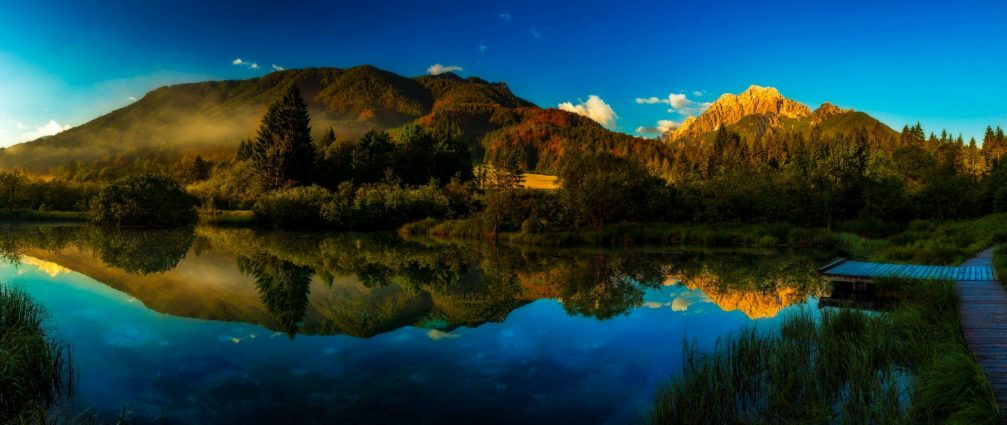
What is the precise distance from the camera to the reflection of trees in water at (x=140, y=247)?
20.7 m

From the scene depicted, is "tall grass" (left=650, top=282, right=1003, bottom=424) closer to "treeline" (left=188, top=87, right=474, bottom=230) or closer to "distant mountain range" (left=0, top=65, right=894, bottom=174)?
"treeline" (left=188, top=87, right=474, bottom=230)

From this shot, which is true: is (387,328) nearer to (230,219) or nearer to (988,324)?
(988,324)

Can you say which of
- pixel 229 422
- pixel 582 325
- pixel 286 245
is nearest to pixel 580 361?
pixel 582 325

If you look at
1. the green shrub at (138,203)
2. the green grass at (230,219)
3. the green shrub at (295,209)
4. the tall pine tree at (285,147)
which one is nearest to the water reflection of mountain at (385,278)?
the green shrub at (138,203)

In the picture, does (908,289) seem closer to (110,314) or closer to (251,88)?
(110,314)

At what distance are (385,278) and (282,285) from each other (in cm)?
338

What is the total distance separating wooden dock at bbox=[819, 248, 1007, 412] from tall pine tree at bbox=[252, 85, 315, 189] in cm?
5256

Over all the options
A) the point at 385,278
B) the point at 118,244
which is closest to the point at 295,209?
the point at 118,244

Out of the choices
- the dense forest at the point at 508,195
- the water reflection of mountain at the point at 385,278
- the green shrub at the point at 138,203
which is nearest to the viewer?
the water reflection of mountain at the point at 385,278

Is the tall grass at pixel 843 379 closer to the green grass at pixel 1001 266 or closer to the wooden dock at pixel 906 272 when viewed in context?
the green grass at pixel 1001 266

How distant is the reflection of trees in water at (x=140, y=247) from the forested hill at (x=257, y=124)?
250ft

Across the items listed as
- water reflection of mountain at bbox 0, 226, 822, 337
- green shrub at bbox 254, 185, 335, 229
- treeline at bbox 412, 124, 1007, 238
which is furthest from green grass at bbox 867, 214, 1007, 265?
green shrub at bbox 254, 185, 335, 229

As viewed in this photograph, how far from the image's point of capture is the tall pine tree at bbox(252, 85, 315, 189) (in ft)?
192

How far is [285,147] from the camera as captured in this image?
59.2 metres
